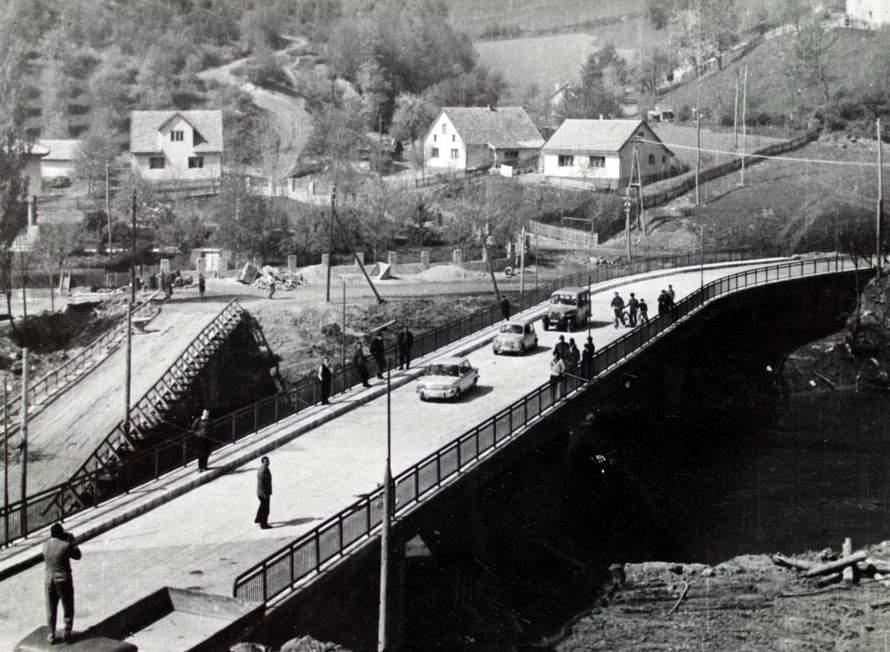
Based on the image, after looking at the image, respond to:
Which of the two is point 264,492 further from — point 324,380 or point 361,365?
point 361,365

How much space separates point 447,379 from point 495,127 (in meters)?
71.8

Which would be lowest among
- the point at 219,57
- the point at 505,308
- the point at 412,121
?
the point at 505,308

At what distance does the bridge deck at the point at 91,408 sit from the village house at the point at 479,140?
179ft

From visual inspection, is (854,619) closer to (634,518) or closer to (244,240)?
(634,518)

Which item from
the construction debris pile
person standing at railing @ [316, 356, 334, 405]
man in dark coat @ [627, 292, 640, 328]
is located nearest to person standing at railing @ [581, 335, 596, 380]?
person standing at railing @ [316, 356, 334, 405]

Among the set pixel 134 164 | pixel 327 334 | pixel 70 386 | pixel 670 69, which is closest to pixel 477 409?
pixel 70 386

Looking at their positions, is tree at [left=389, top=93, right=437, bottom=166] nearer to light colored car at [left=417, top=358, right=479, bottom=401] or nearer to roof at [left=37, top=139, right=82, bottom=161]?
roof at [left=37, top=139, right=82, bottom=161]

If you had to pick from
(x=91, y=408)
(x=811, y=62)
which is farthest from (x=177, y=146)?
(x=91, y=408)

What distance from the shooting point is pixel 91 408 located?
136ft

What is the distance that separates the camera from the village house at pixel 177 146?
104 meters

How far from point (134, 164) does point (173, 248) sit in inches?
1137

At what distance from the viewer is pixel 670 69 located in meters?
141

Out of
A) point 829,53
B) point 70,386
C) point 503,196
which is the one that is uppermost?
point 829,53

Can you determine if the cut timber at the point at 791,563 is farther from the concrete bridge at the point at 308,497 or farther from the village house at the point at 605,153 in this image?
the village house at the point at 605,153
